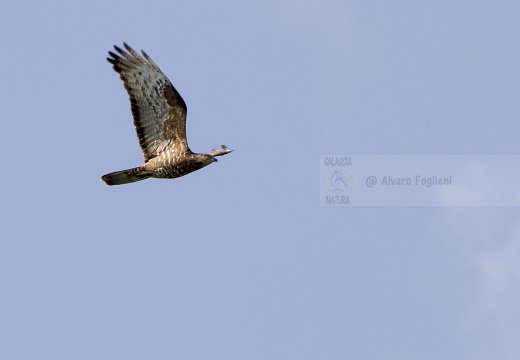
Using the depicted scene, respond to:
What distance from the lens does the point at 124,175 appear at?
94688mm

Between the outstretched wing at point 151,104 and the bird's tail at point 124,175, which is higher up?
the outstretched wing at point 151,104

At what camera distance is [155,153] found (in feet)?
311

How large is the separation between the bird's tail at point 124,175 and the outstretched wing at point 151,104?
320 mm

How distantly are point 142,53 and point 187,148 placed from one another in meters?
2.13

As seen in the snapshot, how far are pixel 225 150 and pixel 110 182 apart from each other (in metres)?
2.32

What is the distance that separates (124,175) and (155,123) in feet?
3.84

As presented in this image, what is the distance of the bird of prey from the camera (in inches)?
3711

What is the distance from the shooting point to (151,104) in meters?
94.4

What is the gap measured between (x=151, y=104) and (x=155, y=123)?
45 centimetres

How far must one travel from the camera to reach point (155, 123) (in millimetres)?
94688

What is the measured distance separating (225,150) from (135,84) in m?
2.23

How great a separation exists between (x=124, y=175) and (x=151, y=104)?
1488mm

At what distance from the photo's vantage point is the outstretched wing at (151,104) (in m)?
94.2

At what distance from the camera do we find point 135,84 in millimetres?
94375
